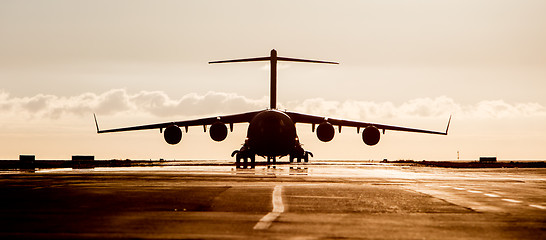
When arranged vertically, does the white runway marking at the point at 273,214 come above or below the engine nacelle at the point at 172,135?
below

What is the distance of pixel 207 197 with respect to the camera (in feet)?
49.6

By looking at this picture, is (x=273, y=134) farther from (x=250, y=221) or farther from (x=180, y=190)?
(x=250, y=221)

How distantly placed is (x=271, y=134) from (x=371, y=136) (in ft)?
27.0

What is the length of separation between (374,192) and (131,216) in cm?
789

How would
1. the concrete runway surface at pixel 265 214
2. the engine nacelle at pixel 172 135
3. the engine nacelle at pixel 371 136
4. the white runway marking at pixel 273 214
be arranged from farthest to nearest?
the engine nacelle at pixel 371 136 → the engine nacelle at pixel 172 135 → the white runway marking at pixel 273 214 → the concrete runway surface at pixel 265 214

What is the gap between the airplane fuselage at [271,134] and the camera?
4703 centimetres

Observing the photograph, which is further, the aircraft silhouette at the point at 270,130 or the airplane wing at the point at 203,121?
the airplane wing at the point at 203,121

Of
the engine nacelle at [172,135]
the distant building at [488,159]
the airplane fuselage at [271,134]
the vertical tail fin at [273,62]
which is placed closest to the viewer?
the airplane fuselage at [271,134]

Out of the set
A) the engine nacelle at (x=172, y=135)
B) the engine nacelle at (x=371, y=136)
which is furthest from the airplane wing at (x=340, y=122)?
the engine nacelle at (x=172, y=135)

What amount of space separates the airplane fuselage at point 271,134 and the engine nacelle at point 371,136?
5468 millimetres

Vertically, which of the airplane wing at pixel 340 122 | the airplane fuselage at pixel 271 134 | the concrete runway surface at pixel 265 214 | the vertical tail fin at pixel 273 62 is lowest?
the concrete runway surface at pixel 265 214

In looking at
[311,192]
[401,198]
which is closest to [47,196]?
[311,192]

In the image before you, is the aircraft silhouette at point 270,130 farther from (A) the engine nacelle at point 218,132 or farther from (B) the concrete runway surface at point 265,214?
(B) the concrete runway surface at point 265,214

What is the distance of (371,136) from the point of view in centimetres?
5191
